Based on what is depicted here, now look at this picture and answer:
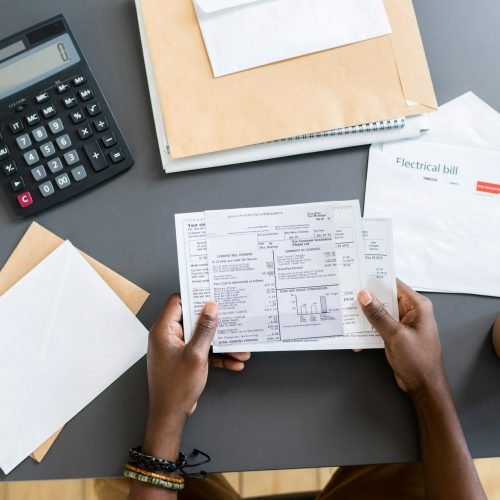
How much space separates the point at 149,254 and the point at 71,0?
1.09 feet

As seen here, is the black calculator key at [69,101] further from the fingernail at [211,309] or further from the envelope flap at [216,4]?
the fingernail at [211,309]

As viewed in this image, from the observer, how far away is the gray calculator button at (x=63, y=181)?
61 centimetres

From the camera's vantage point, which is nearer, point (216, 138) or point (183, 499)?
point (216, 138)

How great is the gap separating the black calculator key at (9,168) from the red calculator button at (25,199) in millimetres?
27

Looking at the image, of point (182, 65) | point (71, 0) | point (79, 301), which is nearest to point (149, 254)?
point (79, 301)

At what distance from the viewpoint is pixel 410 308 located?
1.91ft

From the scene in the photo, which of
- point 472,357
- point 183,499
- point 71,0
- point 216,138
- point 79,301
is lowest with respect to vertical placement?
point 183,499

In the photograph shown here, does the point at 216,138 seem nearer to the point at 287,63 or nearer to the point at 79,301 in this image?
the point at 287,63

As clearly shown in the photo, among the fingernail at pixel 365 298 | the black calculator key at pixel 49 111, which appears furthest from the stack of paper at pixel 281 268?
the black calculator key at pixel 49 111

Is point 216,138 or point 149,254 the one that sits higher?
point 216,138

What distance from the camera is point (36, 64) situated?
62cm

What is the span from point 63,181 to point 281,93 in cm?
27

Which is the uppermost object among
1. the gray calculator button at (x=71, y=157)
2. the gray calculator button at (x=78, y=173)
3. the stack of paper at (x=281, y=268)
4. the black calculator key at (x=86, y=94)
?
the black calculator key at (x=86, y=94)

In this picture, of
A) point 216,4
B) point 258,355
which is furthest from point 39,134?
point 258,355
